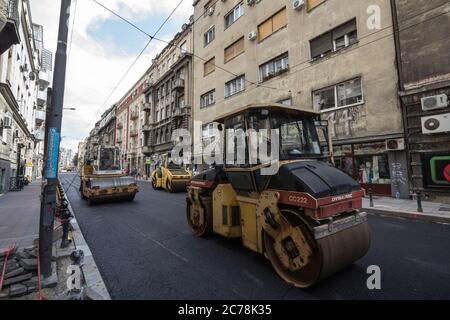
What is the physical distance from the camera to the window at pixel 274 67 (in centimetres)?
1669

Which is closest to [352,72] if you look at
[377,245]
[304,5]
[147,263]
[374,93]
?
[374,93]

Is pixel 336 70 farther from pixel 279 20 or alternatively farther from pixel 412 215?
pixel 412 215

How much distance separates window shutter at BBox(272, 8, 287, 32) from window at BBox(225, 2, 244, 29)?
14.8 feet

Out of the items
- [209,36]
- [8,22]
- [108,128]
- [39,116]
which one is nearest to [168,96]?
[209,36]

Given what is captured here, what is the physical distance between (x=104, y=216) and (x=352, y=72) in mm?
13606

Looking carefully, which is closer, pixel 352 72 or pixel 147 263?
pixel 147 263

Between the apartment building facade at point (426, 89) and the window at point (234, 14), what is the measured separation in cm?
1342

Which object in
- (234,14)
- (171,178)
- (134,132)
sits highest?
(234,14)

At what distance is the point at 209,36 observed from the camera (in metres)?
25.3

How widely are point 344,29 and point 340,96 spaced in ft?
12.4

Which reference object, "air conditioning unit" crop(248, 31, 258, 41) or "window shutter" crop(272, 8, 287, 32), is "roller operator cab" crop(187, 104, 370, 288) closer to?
"window shutter" crop(272, 8, 287, 32)

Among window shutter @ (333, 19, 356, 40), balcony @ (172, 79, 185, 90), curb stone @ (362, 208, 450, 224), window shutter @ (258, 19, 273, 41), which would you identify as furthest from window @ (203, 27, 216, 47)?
curb stone @ (362, 208, 450, 224)
